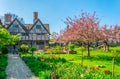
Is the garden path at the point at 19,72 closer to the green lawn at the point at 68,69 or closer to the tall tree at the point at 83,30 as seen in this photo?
the green lawn at the point at 68,69

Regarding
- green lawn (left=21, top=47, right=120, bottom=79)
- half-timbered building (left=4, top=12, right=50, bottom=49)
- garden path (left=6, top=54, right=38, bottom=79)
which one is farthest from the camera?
half-timbered building (left=4, top=12, right=50, bottom=49)

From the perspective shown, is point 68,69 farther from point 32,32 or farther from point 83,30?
point 32,32

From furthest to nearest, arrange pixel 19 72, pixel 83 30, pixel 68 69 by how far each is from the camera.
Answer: pixel 83 30 → pixel 19 72 → pixel 68 69

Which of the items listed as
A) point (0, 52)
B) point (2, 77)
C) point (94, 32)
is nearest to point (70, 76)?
point (2, 77)

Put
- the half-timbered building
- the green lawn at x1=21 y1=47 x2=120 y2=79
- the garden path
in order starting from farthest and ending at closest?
the half-timbered building, the garden path, the green lawn at x1=21 y1=47 x2=120 y2=79

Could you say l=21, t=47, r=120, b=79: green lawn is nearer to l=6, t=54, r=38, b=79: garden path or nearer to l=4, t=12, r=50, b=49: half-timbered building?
l=6, t=54, r=38, b=79: garden path

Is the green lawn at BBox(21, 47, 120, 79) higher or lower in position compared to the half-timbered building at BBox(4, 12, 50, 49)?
lower

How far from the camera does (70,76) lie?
16266 mm

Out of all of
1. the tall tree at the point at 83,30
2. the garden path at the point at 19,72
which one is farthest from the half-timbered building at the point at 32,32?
the garden path at the point at 19,72

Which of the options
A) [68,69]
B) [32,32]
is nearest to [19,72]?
[68,69]

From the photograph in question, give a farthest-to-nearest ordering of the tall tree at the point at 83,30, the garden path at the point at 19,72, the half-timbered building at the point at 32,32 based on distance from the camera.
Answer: the half-timbered building at the point at 32,32
the tall tree at the point at 83,30
the garden path at the point at 19,72

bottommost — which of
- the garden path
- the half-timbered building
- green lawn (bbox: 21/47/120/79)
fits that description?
the garden path

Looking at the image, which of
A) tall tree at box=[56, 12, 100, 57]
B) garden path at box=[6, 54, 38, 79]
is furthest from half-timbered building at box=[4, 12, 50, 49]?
garden path at box=[6, 54, 38, 79]

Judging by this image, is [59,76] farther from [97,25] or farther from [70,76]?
[97,25]
